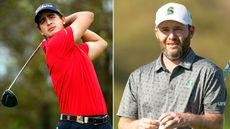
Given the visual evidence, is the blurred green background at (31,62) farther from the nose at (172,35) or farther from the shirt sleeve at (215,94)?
the shirt sleeve at (215,94)

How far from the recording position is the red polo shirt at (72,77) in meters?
2.71

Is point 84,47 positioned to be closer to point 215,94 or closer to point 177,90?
point 177,90

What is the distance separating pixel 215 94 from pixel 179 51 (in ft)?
0.61

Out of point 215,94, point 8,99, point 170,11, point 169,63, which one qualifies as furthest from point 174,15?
point 8,99

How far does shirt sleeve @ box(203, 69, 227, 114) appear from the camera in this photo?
181 cm

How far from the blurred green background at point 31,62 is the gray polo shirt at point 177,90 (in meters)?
1.33

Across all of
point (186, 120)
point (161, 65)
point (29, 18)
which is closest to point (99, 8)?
point (29, 18)

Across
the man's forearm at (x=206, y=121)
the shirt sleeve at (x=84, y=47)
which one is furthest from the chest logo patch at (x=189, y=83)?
the shirt sleeve at (x=84, y=47)

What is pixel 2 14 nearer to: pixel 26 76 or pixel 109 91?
pixel 26 76

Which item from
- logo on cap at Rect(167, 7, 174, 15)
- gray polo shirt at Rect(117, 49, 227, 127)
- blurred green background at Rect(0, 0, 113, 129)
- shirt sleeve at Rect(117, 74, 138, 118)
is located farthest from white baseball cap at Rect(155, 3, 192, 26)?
blurred green background at Rect(0, 0, 113, 129)

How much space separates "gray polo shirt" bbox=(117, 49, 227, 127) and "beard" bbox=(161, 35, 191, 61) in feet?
0.07

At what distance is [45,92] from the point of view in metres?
4.11

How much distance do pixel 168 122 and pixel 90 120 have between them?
1062 millimetres

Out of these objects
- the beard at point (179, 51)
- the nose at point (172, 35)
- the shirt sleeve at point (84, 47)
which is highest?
the shirt sleeve at point (84, 47)
